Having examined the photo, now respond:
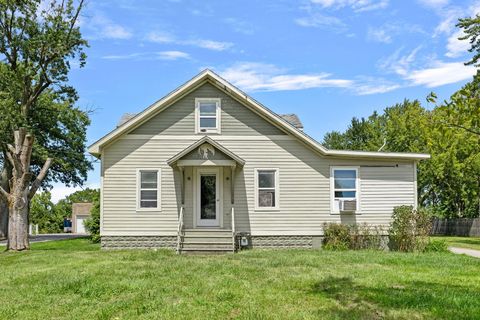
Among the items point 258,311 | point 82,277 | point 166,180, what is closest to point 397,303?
point 258,311

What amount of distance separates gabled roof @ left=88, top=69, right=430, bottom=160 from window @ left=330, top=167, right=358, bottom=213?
0.66m

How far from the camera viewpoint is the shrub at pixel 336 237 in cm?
1608

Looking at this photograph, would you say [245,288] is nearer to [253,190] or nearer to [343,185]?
[253,190]

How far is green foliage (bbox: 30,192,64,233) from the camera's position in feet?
190

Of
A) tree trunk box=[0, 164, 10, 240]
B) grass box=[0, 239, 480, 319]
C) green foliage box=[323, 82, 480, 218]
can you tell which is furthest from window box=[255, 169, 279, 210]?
tree trunk box=[0, 164, 10, 240]

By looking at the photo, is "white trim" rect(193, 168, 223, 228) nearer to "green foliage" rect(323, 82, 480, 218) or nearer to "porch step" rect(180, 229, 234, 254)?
"porch step" rect(180, 229, 234, 254)

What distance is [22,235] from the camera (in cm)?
1770

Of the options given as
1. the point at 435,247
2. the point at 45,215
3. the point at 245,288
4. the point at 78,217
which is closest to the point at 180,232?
the point at 245,288

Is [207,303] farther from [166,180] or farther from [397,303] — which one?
[166,180]

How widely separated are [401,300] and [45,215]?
59.6 m

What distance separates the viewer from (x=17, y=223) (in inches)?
693

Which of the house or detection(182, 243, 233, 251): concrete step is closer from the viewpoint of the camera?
detection(182, 243, 233, 251): concrete step

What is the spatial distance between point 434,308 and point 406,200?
420 inches

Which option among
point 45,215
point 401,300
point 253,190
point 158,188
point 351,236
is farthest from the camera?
point 45,215
